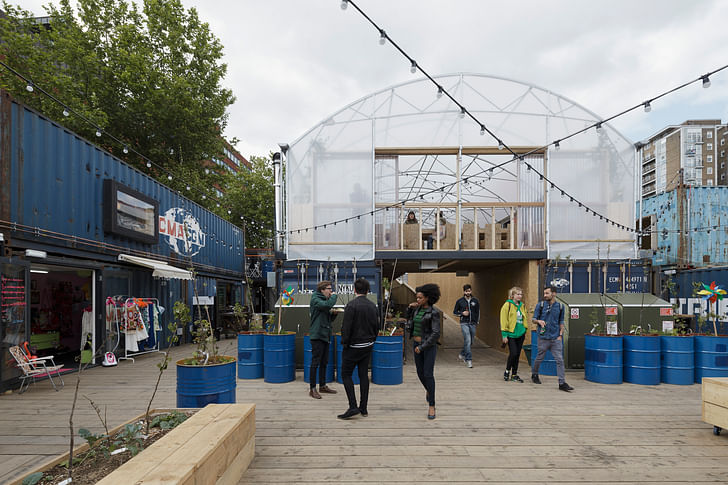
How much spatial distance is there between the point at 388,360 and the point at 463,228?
14.1 feet

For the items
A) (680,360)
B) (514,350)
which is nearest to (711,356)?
(680,360)

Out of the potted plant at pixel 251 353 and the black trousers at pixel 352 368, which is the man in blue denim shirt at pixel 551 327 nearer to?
the black trousers at pixel 352 368

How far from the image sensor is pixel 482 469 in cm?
339

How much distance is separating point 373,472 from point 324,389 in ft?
8.44

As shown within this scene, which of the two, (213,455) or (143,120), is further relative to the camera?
(143,120)

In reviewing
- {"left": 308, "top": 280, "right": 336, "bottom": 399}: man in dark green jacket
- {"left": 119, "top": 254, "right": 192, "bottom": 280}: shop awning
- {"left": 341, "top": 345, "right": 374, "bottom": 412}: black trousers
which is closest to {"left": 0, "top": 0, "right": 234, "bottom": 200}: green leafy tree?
{"left": 119, "top": 254, "right": 192, "bottom": 280}: shop awning

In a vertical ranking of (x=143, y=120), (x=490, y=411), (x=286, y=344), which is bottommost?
(x=490, y=411)

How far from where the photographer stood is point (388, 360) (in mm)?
6410

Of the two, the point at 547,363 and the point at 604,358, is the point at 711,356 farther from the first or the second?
the point at 547,363

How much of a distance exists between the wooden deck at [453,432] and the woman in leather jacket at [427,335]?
1.26 feet

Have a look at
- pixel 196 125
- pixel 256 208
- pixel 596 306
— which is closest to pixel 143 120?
pixel 196 125

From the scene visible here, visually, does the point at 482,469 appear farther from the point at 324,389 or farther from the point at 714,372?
the point at 714,372

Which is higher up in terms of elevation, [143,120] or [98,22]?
[98,22]

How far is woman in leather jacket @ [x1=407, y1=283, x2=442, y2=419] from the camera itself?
4.70 m
